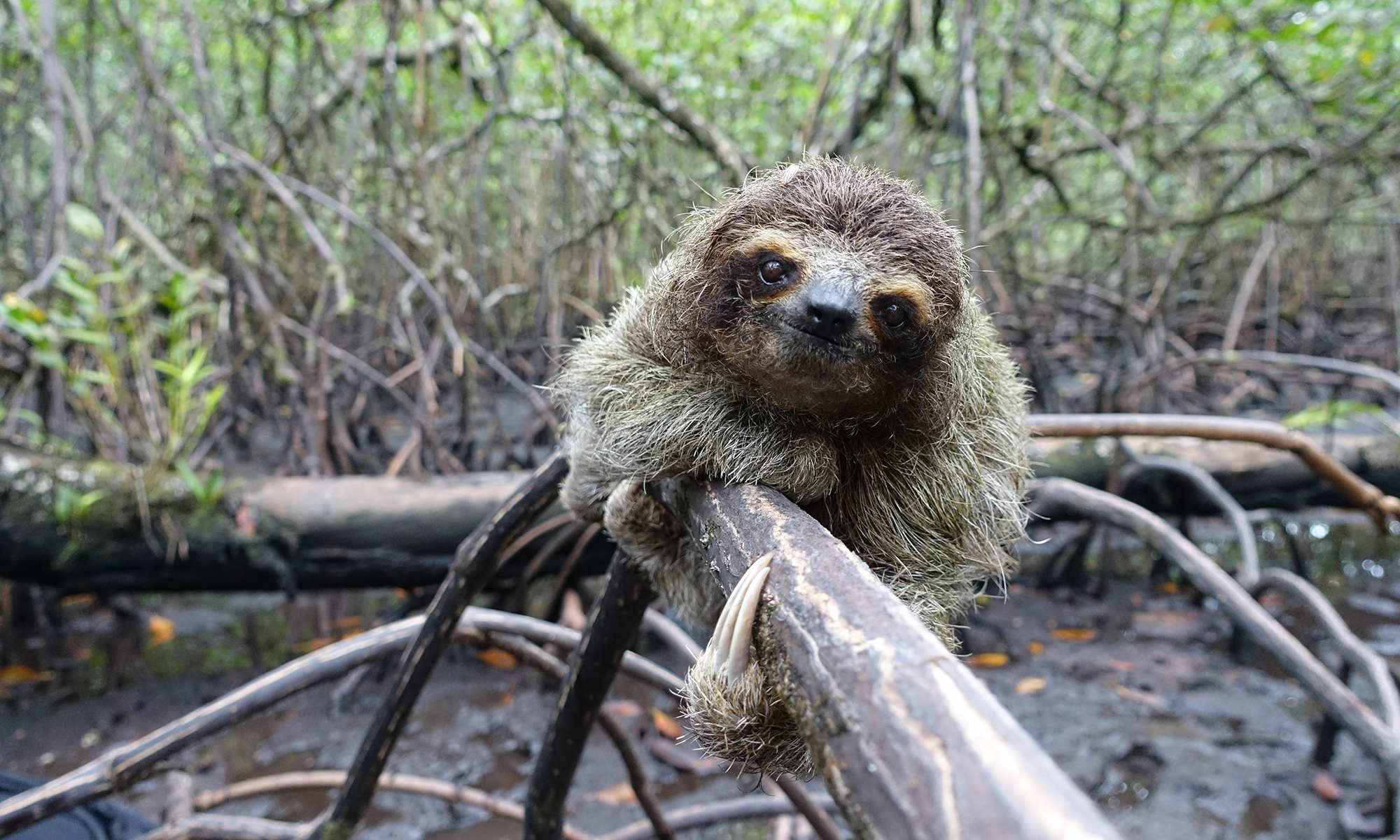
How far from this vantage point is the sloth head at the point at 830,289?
47.1 inches

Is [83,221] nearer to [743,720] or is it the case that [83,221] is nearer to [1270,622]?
[743,720]

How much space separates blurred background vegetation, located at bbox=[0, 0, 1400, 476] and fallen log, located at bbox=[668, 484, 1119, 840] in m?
1.64

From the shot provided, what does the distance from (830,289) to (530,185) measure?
7.39 m

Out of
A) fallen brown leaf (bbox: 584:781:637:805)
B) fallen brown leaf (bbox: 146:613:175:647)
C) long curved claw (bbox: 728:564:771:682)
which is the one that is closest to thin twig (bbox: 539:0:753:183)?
fallen brown leaf (bbox: 584:781:637:805)

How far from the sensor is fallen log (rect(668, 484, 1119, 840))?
490 mm

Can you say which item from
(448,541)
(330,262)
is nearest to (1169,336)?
(448,541)

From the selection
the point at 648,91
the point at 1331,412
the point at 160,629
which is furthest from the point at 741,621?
the point at 160,629

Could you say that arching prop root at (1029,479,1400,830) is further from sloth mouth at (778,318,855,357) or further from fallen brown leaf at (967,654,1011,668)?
fallen brown leaf at (967,654,1011,668)

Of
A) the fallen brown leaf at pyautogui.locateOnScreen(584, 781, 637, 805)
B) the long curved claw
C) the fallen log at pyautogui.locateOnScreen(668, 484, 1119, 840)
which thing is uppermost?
the fallen log at pyautogui.locateOnScreen(668, 484, 1119, 840)

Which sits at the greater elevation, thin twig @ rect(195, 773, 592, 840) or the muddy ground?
thin twig @ rect(195, 773, 592, 840)

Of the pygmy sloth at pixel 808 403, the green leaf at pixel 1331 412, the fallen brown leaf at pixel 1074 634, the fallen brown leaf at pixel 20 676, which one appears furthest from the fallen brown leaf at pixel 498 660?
the green leaf at pixel 1331 412

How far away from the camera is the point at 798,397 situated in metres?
1.29

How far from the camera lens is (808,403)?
1301 millimetres

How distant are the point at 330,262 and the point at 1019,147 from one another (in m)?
4.17
